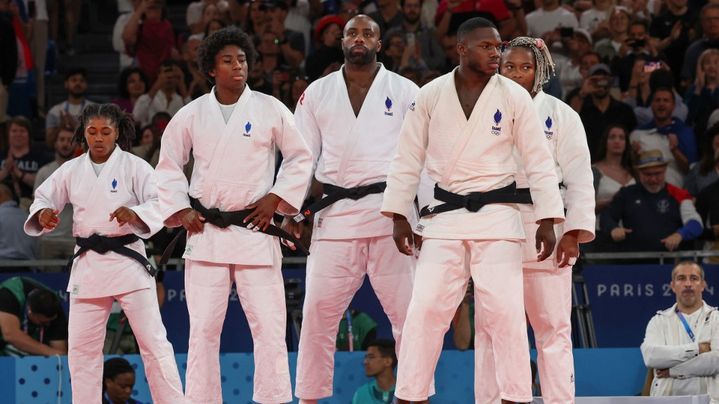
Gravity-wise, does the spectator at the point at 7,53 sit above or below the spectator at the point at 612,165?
above

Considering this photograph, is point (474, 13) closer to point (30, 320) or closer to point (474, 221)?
point (30, 320)

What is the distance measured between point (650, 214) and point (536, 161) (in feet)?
13.9

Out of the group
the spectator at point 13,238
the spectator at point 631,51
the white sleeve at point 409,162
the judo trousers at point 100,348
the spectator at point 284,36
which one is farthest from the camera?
the spectator at point 284,36

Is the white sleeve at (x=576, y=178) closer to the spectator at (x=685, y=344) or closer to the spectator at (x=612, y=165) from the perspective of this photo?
the spectator at (x=685, y=344)

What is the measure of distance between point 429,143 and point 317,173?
122 centimetres

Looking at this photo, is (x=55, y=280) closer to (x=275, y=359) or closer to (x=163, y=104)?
(x=163, y=104)

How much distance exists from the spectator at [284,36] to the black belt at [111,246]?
5107 mm

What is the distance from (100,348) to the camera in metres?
6.91

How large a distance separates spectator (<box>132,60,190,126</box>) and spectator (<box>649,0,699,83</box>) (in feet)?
15.7

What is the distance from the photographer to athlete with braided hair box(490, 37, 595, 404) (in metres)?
5.91

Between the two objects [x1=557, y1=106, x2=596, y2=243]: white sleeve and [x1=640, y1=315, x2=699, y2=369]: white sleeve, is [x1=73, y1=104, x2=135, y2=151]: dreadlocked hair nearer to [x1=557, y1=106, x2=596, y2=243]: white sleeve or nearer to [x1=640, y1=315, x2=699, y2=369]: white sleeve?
[x1=557, y1=106, x2=596, y2=243]: white sleeve

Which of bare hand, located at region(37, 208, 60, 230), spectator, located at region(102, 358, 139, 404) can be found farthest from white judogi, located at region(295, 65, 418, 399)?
spectator, located at region(102, 358, 139, 404)

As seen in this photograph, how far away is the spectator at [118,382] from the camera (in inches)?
309

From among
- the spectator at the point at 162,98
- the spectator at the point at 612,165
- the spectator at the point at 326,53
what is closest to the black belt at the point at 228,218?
the spectator at the point at 612,165
